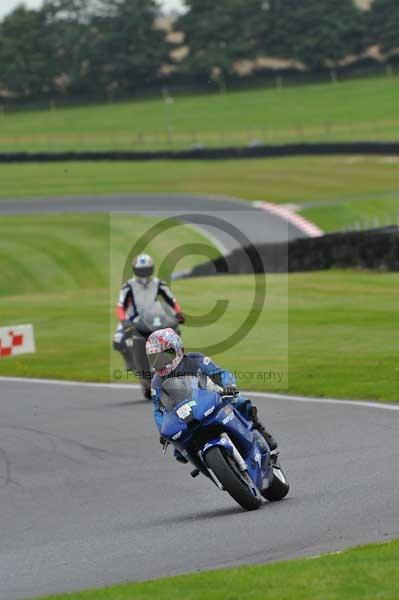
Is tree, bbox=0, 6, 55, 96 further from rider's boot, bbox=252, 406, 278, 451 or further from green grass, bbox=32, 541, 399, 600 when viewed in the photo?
green grass, bbox=32, 541, 399, 600

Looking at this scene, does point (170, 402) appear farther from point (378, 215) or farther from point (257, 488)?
point (378, 215)

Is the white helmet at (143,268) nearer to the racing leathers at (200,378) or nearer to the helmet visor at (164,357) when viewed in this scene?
the racing leathers at (200,378)

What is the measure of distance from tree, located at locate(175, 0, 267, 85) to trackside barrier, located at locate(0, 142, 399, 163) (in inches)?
1615

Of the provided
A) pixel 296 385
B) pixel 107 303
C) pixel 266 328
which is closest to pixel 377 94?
pixel 107 303

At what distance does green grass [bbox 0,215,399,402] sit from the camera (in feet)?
59.7

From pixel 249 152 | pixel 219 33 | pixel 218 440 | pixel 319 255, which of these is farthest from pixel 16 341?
pixel 219 33

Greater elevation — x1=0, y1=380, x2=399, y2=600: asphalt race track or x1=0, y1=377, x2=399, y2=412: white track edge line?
x1=0, y1=380, x2=399, y2=600: asphalt race track

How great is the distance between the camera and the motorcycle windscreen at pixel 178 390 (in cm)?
991

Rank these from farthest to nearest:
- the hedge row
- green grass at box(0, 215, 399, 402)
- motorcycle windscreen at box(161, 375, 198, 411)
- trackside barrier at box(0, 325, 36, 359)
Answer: the hedge row → trackside barrier at box(0, 325, 36, 359) → green grass at box(0, 215, 399, 402) → motorcycle windscreen at box(161, 375, 198, 411)

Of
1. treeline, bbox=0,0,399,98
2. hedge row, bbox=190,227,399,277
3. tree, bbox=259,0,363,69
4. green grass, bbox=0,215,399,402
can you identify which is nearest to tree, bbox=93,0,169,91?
treeline, bbox=0,0,399,98

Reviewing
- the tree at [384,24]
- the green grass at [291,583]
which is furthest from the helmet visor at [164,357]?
the tree at [384,24]

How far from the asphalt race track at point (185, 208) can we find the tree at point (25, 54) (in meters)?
57.9

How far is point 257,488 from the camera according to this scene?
32.7 ft

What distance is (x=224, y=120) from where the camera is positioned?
95.7m
